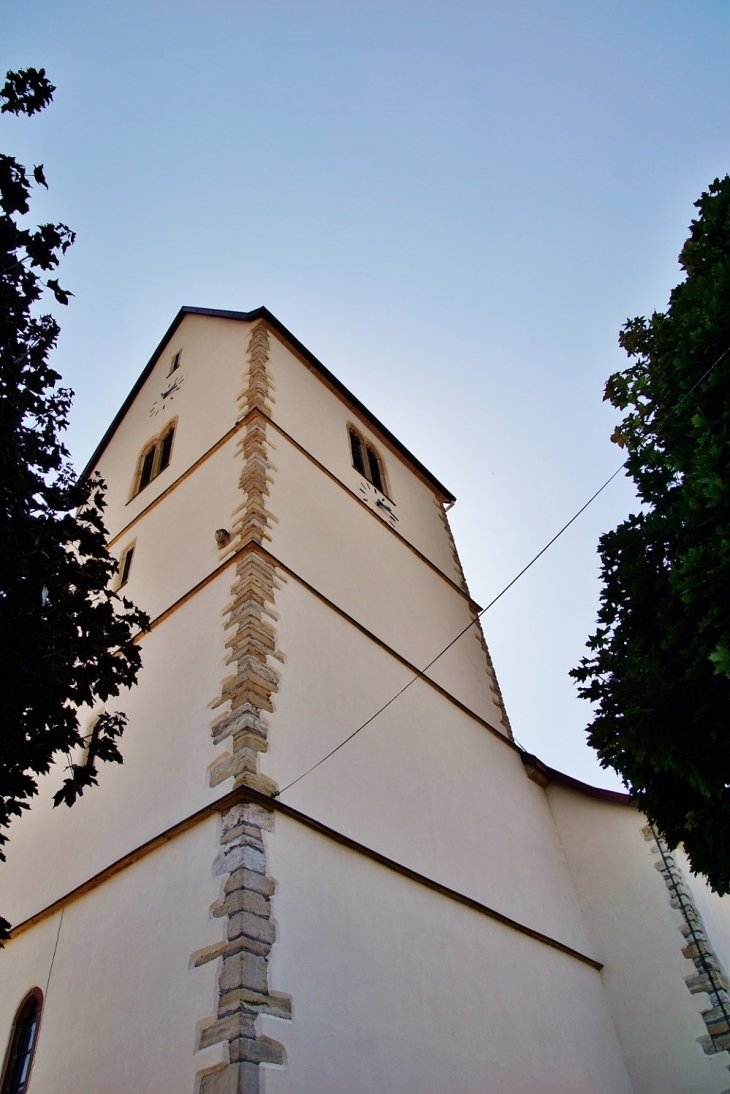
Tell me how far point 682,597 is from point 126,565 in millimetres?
8114

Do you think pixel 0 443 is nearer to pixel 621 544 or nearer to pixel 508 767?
pixel 621 544

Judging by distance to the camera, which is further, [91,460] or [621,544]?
[91,460]

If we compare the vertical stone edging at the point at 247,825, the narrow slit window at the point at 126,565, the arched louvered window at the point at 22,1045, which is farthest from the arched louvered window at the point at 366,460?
the arched louvered window at the point at 22,1045

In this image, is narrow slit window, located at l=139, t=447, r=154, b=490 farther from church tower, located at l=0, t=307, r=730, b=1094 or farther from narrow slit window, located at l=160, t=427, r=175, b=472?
church tower, located at l=0, t=307, r=730, b=1094

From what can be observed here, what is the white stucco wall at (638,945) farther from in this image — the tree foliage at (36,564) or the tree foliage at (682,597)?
the tree foliage at (36,564)

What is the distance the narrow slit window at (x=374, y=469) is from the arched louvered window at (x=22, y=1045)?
27.8ft

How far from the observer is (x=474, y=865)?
803 cm

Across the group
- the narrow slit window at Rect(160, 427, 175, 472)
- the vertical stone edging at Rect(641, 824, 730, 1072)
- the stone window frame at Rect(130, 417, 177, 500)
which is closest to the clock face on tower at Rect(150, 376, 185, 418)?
the stone window frame at Rect(130, 417, 177, 500)

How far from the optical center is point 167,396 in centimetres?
1395

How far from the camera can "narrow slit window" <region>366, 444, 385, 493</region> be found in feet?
43.0

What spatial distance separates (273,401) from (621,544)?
21.9ft

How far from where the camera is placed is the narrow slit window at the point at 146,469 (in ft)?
41.0

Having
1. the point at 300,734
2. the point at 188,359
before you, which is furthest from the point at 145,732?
the point at 188,359

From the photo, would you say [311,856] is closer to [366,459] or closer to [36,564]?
[36,564]
